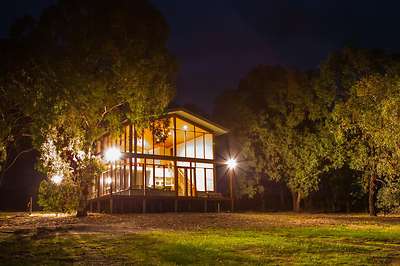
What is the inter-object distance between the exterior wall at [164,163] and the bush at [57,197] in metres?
7.82

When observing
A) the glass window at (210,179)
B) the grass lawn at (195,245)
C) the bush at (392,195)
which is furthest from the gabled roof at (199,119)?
the grass lawn at (195,245)

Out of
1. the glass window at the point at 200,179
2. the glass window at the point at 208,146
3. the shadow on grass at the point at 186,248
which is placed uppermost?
the glass window at the point at 208,146

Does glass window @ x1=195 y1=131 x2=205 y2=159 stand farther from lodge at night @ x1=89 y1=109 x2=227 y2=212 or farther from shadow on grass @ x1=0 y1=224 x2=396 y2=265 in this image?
shadow on grass @ x1=0 y1=224 x2=396 y2=265

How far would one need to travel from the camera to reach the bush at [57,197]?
22.8m

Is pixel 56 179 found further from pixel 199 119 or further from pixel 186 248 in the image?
pixel 199 119

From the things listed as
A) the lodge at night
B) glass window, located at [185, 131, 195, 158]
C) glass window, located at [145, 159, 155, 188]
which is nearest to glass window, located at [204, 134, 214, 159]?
the lodge at night

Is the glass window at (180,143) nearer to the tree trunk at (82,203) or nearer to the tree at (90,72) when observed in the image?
the tree at (90,72)

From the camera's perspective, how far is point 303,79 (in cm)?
3612

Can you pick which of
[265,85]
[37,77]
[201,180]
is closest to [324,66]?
[265,85]

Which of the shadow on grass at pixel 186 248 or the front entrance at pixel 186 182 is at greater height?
the front entrance at pixel 186 182

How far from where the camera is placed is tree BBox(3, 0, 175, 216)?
21547mm

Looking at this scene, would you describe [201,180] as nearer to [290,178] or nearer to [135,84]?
[290,178]

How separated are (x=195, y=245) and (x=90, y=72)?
11.5 metres

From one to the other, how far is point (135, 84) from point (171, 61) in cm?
258
